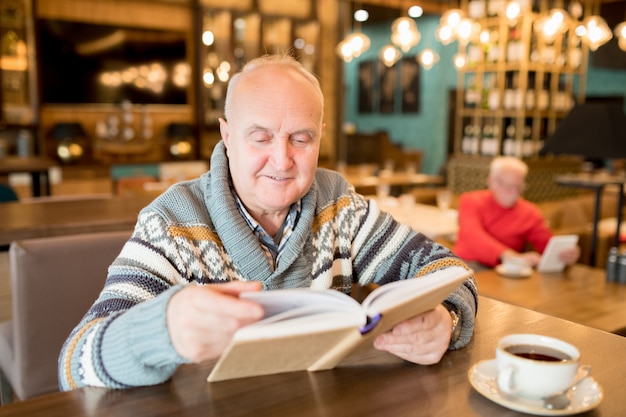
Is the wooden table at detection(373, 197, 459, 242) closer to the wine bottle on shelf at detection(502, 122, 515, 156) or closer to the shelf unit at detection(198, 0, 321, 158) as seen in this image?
the wine bottle on shelf at detection(502, 122, 515, 156)

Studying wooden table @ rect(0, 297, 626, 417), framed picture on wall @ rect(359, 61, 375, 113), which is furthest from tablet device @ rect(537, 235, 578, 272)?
framed picture on wall @ rect(359, 61, 375, 113)

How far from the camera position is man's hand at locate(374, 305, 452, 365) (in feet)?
3.51

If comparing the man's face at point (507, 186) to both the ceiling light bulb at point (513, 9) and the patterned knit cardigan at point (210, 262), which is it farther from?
the ceiling light bulb at point (513, 9)

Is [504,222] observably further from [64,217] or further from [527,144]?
[527,144]

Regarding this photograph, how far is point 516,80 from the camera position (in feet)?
21.4

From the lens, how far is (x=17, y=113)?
23.2ft

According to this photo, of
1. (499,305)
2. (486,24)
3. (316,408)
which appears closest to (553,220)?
(486,24)

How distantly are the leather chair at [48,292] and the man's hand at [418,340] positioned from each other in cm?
124

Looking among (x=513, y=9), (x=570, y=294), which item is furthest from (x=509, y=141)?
(x=570, y=294)

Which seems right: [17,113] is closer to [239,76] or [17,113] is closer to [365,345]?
[239,76]

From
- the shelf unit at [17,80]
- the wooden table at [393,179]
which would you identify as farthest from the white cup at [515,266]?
the shelf unit at [17,80]

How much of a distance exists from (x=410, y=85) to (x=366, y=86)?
49.3 inches

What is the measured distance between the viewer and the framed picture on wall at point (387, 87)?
12266mm

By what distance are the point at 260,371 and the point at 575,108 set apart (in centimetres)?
304
